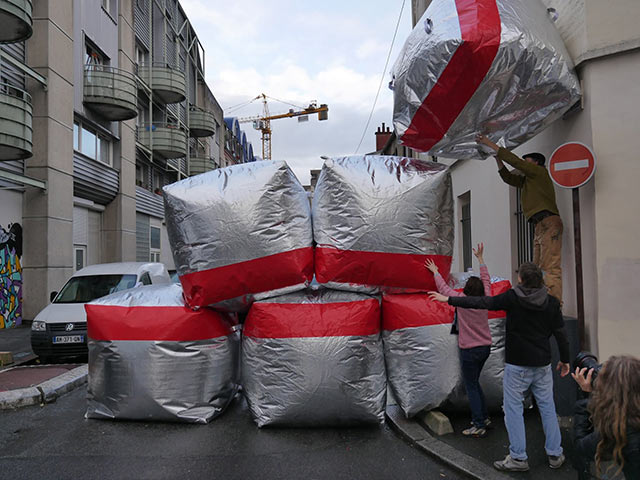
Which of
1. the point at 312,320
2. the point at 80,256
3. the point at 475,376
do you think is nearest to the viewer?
the point at 475,376

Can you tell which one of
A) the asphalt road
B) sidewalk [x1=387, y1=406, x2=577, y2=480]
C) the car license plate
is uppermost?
the car license plate

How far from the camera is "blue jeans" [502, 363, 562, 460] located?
12.0 feet

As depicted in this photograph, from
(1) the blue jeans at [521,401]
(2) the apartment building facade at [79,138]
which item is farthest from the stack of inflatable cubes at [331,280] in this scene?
(2) the apartment building facade at [79,138]

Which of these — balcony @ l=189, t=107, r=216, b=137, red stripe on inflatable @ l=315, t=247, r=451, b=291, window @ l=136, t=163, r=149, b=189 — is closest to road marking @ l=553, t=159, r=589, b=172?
red stripe on inflatable @ l=315, t=247, r=451, b=291

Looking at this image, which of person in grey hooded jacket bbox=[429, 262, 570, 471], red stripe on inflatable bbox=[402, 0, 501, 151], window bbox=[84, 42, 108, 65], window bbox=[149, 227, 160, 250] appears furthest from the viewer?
window bbox=[149, 227, 160, 250]

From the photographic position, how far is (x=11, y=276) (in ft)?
40.4

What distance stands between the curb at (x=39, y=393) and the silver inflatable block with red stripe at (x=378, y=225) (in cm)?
359

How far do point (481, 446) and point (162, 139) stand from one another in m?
20.8

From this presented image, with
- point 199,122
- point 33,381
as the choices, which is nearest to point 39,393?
point 33,381

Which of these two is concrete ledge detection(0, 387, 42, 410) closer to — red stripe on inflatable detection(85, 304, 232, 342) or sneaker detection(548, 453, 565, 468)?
red stripe on inflatable detection(85, 304, 232, 342)

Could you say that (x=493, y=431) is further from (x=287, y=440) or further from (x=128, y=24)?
(x=128, y=24)

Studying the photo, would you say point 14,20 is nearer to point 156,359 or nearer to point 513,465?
point 156,359

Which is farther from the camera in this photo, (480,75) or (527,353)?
(480,75)

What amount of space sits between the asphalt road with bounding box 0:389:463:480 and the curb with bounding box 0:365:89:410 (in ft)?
1.77
